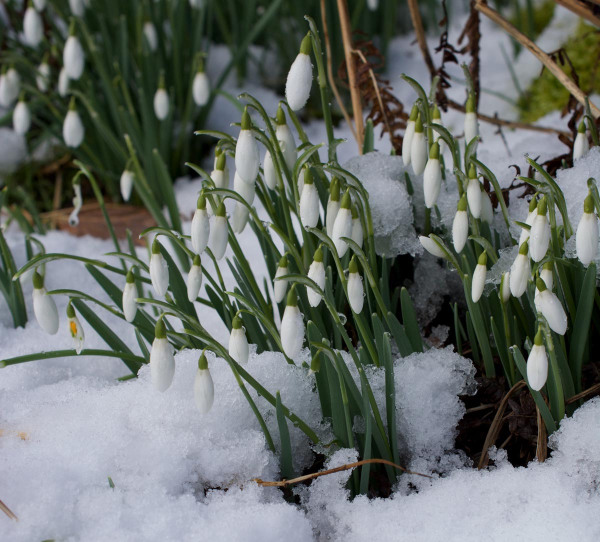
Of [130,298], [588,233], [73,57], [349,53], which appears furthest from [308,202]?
[73,57]

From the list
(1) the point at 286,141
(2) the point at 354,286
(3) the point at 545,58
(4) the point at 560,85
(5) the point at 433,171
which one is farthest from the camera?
(4) the point at 560,85

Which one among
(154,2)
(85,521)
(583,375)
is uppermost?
(154,2)

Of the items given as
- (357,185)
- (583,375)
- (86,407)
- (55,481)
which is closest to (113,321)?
(86,407)

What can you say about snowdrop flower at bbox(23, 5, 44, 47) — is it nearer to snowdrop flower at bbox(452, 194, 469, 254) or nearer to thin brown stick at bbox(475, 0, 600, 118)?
thin brown stick at bbox(475, 0, 600, 118)

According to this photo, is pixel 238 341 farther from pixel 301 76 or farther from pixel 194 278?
pixel 301 76

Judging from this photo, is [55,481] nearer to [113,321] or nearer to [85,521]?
[85,521]
